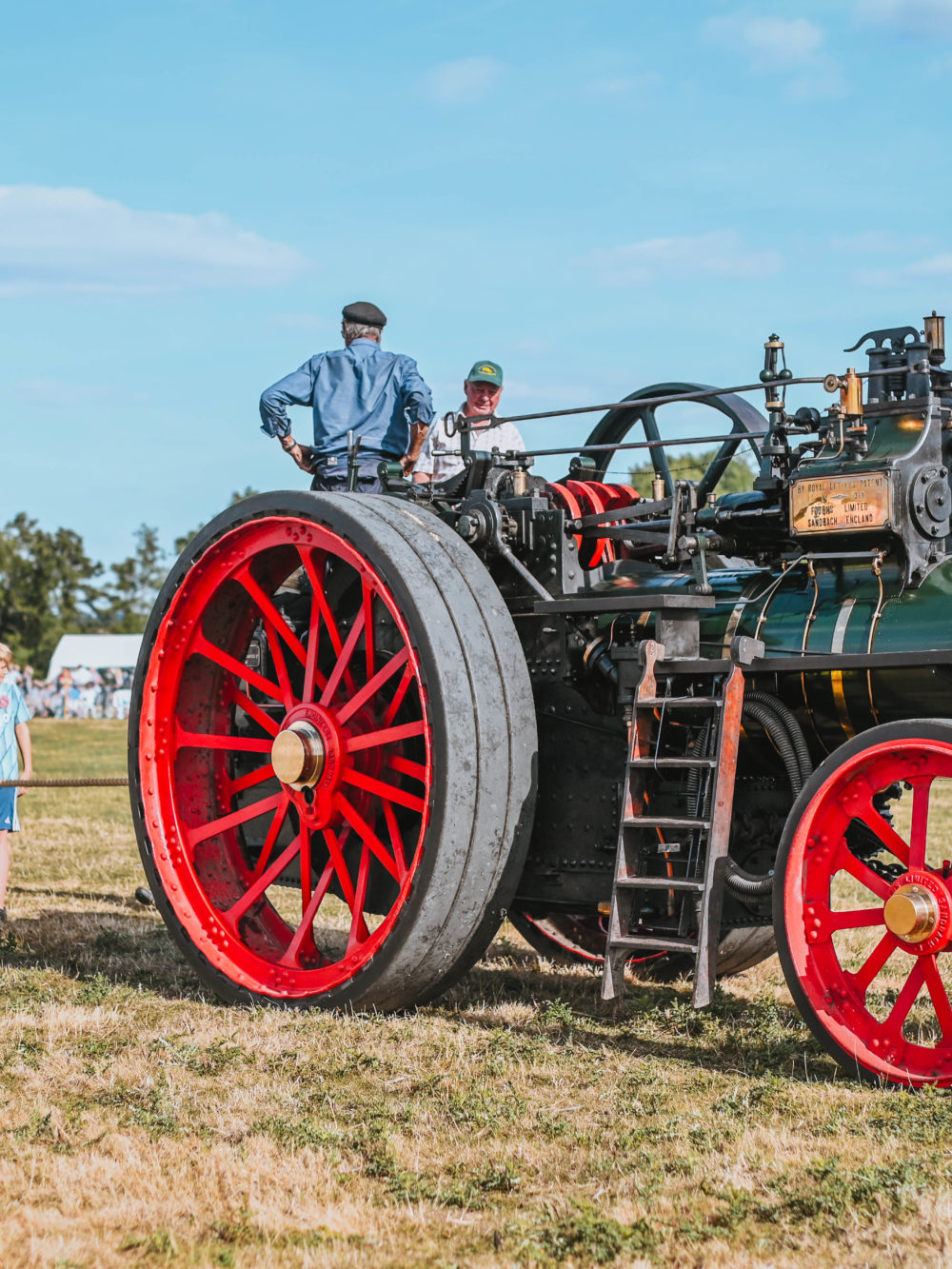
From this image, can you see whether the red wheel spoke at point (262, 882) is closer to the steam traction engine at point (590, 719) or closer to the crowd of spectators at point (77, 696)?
the steam traction engine at point (590, 719)

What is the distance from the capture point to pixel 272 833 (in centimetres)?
639

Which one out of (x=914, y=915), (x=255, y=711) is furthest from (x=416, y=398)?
(x=914, y=915)

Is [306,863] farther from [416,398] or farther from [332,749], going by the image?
[416,398]

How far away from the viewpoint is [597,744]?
5816mm

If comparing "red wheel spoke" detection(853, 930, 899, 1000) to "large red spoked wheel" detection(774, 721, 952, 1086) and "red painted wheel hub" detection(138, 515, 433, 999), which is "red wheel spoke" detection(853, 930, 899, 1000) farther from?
"red painted wheel hub" detection(138, 515, 433, 999)

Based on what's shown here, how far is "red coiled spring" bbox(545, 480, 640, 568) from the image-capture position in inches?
252

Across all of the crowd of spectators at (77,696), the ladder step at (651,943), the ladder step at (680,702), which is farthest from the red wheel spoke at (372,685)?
the crowd of spectators at (77,696)

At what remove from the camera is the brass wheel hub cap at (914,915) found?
14.7 feet

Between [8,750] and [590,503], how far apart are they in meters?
3.84

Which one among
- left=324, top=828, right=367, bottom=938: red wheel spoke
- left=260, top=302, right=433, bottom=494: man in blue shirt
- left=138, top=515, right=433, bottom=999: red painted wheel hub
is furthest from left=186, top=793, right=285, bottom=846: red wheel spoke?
left=260, top=302, right=433, bottom=494: man in blue shirt

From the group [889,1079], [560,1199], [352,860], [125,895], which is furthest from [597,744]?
[125,895]

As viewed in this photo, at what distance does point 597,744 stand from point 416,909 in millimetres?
980

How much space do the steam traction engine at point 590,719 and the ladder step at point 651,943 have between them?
13 mm

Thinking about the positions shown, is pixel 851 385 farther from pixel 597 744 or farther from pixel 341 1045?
pixel 341 1045
